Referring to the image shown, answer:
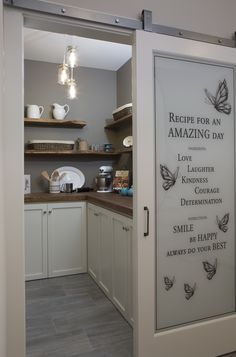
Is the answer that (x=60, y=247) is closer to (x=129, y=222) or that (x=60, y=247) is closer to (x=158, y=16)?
(x=129, y=222)

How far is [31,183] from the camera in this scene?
3709 mm

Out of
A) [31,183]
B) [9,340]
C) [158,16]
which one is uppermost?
[158,16]

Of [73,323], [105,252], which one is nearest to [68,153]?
[105,252]

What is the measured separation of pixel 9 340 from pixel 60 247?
184 centimetres

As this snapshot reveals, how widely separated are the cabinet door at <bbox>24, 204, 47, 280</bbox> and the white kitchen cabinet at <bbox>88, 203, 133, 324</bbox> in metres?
0.53

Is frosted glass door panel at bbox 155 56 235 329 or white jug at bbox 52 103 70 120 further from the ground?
white jug at bbox 52 103 70 120

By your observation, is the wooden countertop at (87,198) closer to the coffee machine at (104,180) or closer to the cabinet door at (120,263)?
the cabinet door at (120,263)

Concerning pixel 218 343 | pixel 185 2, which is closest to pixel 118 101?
pixel 185 2

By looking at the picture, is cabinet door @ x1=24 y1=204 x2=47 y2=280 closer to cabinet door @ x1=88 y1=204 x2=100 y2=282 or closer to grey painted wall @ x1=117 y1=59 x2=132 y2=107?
cabinet door @ x1=88 y1=204 x2=100 y2=282

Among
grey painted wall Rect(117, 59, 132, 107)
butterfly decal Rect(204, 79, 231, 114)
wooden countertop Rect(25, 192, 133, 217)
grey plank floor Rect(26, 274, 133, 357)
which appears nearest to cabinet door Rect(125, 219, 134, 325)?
grey plank floor Rect(26, 274, 133, 357)

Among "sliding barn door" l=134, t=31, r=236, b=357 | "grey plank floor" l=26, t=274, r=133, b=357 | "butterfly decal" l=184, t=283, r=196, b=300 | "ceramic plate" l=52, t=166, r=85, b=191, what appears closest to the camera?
"sliding barn door" l=134, t=31, r=236, b=357

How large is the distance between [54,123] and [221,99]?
236 cm

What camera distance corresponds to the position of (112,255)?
2.57 meters

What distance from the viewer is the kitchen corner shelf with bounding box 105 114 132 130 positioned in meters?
3.33
